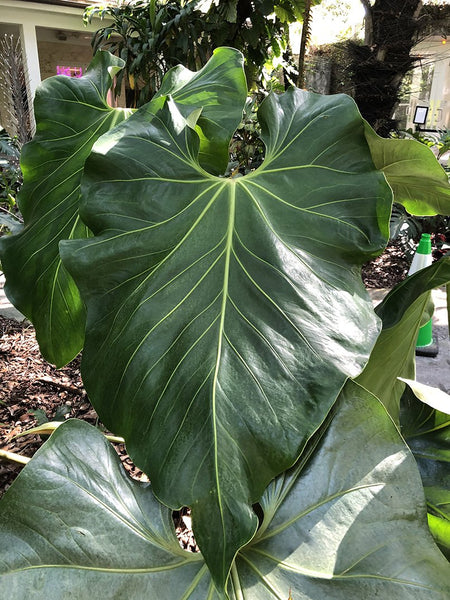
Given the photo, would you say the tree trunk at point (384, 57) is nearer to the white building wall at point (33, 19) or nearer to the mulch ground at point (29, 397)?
the white building wall at point (33, 19)

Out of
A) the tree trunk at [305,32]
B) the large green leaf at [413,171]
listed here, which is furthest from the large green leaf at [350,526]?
the tree trunk at [305,32]

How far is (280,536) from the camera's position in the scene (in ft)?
1.92

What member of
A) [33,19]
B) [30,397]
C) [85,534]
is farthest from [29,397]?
Answer: [33,19]

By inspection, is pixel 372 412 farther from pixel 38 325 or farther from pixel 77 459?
pixel 38 325

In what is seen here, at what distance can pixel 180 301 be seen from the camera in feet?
1.73

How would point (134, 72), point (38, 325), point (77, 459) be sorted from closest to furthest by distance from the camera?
point (77, 459) → point (38, 325) → point (134, 72)

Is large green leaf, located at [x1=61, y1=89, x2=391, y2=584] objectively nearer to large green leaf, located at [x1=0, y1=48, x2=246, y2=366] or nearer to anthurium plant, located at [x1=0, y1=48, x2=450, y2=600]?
anthurium plant, located at [x1=0, y1=48, x2=450, y2=600]

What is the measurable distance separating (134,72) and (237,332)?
4517 mm

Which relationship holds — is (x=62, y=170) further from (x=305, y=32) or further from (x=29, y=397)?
(x=305, y=32)

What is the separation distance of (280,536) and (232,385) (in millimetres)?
242

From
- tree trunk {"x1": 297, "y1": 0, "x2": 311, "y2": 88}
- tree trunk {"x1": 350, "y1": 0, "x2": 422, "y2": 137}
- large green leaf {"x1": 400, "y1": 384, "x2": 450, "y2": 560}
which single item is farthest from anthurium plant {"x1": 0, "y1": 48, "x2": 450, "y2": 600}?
tree trunk {"x1": 350, "y1": 0, "x2": 422, "y2": 137}

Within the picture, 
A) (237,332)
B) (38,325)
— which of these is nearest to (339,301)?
(237,332)

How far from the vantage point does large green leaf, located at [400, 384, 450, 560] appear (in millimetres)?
683

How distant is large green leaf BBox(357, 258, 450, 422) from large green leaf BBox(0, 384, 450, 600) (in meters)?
0.18
